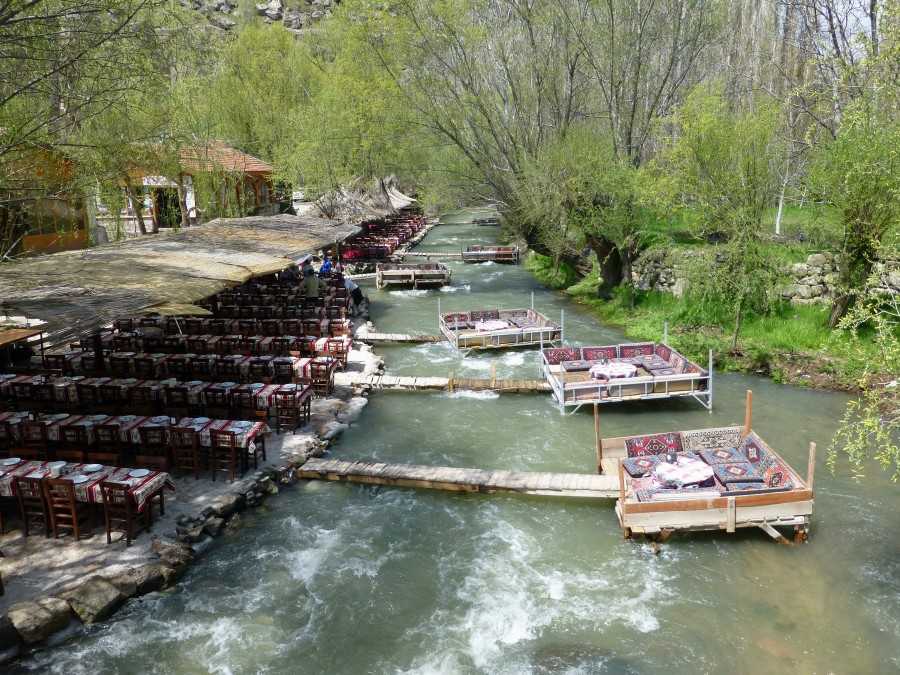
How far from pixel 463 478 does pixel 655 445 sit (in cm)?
348

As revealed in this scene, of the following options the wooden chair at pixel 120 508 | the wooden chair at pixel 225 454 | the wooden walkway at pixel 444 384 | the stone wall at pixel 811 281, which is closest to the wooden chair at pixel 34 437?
the wooden chair at pixel 120 508

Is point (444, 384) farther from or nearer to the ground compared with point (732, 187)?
nearer to the ground

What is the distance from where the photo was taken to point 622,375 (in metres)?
15.6

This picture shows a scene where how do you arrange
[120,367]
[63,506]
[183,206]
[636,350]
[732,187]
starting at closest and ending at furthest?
[63,506] → [120,367] → [636,350] → [732,187] → [183,206]

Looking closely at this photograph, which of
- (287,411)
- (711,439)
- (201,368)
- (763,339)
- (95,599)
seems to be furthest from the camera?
(763,339)

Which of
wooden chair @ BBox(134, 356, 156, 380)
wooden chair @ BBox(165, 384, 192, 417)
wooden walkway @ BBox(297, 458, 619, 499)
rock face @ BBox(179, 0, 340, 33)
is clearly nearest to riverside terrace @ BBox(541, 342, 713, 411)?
wooden walkway @ BBox(297, 458, 619, 499)

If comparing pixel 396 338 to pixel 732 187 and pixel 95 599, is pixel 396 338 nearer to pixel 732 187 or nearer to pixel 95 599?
pixel 732 187

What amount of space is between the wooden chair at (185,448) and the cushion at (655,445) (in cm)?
750

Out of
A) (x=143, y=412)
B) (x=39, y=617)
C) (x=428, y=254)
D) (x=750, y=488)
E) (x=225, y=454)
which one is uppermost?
(x=428, y=254)

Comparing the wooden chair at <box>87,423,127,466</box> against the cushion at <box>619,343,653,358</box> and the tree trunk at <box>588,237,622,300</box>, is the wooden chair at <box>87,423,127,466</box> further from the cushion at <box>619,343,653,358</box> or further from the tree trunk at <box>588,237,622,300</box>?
the tree trunk at <box>588,237,622,300</box>

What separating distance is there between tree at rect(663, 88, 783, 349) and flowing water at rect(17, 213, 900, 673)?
6925mm

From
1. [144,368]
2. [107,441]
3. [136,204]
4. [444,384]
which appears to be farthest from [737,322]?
[136,204]

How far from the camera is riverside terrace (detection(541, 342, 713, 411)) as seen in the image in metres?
15.1

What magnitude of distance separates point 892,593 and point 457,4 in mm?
24202
